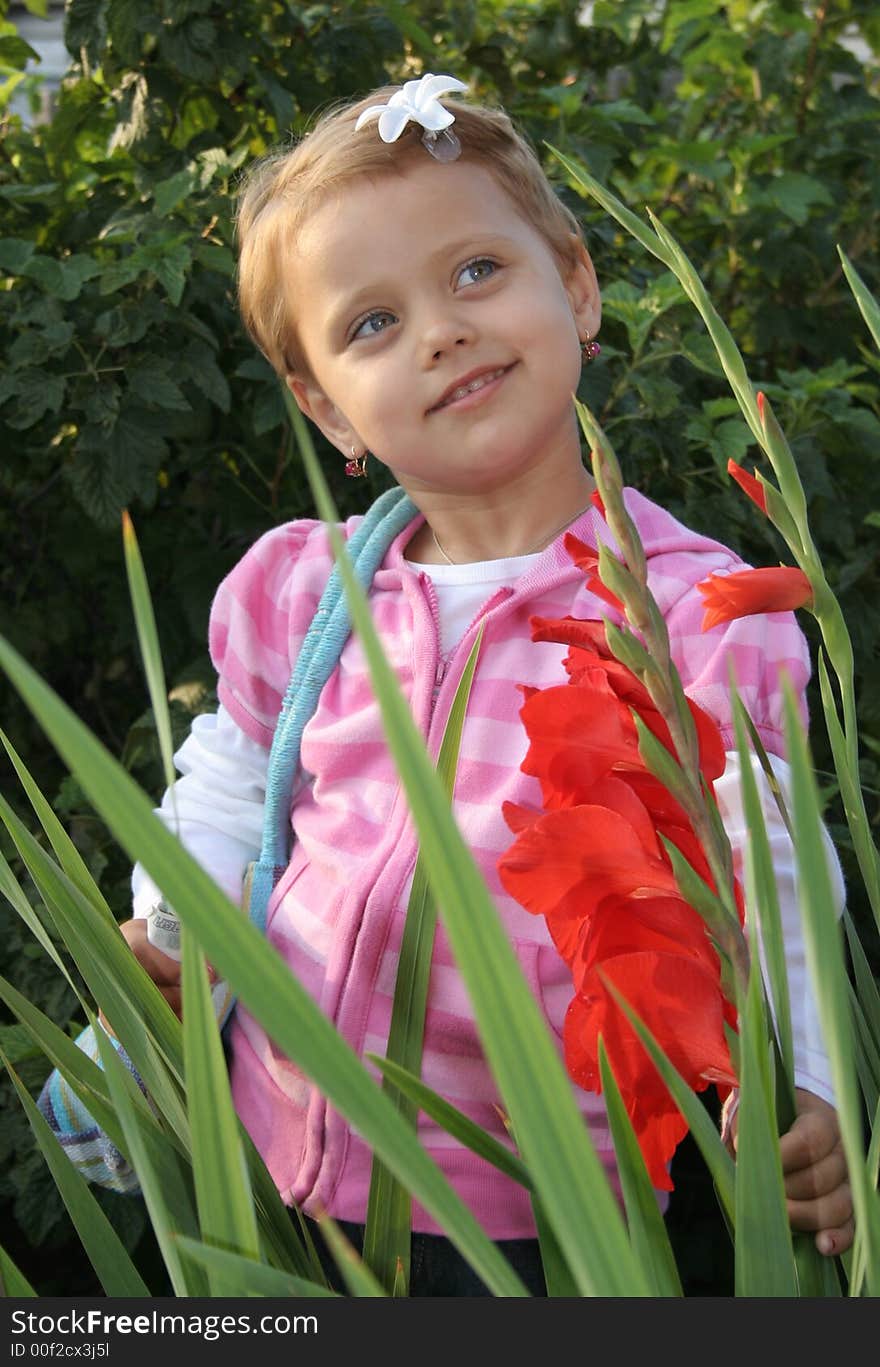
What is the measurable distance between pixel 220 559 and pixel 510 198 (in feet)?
2.70

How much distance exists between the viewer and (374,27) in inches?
77.2

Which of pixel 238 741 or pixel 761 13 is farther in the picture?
pixel 761 13

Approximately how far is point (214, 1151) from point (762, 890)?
0.69 feet

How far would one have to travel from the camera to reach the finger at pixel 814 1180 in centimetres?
72

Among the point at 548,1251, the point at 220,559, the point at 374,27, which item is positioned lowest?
the point at 220,559

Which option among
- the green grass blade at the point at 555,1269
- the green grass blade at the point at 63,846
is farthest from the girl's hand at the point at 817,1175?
the green grass blade at the point at 63,846

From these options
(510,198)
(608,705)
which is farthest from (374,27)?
(608,705)

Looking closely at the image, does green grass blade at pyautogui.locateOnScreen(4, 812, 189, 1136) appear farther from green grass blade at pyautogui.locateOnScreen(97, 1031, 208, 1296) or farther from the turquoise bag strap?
the turquoise bag strap

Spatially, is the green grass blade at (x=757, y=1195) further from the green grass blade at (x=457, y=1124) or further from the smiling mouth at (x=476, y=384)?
the smiling mouth at (x=476, y=384)

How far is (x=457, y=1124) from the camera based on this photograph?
1.94 feet

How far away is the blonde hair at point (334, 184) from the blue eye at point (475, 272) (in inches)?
3.0

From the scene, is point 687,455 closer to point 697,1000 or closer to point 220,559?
point 220,559

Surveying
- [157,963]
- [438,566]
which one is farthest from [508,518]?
[157,963]

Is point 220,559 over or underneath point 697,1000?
underneath
